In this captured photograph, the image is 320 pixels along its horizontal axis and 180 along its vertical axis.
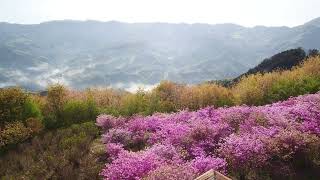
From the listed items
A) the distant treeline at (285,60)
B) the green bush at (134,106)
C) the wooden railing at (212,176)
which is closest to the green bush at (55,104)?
the green bush at (134,106)

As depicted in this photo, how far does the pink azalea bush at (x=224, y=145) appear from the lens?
41.2 feet

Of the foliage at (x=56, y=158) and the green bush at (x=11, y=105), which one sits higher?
the green bush at (x=11, y=105)

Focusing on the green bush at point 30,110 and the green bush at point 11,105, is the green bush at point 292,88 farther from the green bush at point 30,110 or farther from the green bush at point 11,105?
the green bush at point 11,105

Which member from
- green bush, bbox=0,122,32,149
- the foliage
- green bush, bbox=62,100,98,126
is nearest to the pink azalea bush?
the foliage

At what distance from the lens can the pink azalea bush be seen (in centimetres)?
1256

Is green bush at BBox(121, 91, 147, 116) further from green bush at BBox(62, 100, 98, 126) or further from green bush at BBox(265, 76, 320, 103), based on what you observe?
green bush at BBox(265, 76, 320, 103)

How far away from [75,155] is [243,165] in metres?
6.71

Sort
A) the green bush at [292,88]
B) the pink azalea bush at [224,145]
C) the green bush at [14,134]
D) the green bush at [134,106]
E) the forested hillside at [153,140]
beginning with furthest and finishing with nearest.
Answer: the green bush at [292,88] < the green bush at [134,106] < the green bush at [14,134] < the forested hillside at [153,140] < the pink azalea bush at [224,145]

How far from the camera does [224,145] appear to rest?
14.3m

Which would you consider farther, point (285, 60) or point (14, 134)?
point (285, 60)

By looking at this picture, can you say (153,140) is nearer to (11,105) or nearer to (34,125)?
(34,125)

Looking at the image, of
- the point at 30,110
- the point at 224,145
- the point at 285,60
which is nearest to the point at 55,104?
the point at 30,110

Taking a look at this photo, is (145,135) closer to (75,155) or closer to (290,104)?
(75,155)

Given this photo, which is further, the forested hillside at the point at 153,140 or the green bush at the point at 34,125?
the green bush at the point at 34,125
